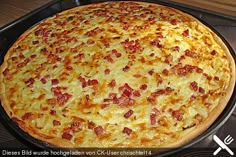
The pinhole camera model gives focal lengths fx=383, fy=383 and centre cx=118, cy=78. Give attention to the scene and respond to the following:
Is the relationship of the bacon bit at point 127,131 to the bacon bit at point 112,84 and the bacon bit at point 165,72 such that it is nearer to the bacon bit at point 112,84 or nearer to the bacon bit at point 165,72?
the bacon bit at point 112,84

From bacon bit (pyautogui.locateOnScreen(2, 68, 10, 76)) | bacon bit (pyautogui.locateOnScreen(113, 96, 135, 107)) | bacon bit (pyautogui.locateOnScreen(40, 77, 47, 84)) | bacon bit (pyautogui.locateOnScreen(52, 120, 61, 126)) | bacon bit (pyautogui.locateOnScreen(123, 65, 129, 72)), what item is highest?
bacon bit (pyautogui.locateOnScreen(2, 68, 10, 76))

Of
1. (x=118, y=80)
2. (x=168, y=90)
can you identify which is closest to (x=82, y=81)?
(x=118, y=80)

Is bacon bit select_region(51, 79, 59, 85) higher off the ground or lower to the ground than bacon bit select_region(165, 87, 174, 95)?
higher

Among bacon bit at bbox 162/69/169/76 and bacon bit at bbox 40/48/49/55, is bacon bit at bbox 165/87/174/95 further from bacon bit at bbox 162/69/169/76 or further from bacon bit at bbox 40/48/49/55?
bacon bit at bbox 40/48/49/55

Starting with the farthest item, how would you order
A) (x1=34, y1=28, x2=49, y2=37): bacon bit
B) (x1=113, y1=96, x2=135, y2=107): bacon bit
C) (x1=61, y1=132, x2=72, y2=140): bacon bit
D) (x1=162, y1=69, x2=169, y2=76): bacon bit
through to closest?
(x1=34, y1=28, x2=49, y2=37): bacon bit < (x1=162, y1=69, x2=169, y2=76): bacon bit < (x1=113, y1=96, x2=135, y2=107): bacon bit < (x1=61, y1=132, x2=72, y2=140): bacon bit

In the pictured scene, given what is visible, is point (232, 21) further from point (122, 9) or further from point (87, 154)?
point (87, 154)

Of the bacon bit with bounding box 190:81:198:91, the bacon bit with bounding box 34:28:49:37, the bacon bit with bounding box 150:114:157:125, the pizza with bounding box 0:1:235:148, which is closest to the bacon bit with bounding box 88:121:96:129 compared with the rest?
the pizza with bounding box 0:1:235:148

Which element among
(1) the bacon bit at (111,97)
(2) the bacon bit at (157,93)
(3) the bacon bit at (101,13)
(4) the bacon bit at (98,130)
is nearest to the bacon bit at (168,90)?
(2) the bacon bit at (157,93)

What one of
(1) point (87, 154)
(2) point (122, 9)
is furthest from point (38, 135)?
(2) point (122, 9)
